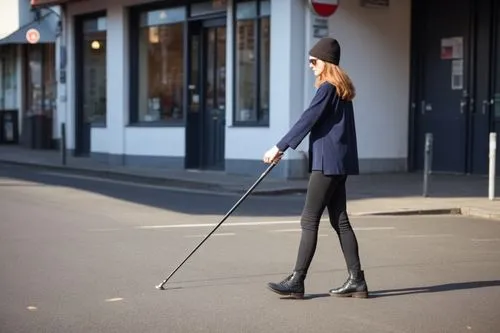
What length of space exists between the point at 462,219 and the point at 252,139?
614cm

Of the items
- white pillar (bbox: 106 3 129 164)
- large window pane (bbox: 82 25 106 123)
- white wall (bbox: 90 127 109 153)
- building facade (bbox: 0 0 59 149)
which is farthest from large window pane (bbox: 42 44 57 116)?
white pillar (bbox: 106 3 129 164)

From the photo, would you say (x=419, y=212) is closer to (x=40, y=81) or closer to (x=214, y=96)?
(x=214, y=96)

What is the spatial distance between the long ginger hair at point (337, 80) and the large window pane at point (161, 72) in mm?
13238

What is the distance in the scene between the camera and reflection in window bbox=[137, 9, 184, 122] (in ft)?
64.8

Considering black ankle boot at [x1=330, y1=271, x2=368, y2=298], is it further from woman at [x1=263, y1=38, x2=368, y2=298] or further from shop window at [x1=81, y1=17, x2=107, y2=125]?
shop window at [x1=81, y1=17, x2=107, y2=125]

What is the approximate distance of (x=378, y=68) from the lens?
1761 centimetres

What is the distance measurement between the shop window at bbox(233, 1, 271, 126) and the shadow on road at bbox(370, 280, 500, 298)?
32.4 feet

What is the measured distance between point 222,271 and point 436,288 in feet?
6.58

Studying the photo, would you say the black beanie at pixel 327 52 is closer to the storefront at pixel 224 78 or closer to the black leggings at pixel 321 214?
the black leggings at pixel 321 214

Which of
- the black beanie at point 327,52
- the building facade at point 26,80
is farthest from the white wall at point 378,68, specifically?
the building facade at point 26,80

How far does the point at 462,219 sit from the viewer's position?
12.0m

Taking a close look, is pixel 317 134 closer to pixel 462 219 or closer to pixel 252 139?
pixel 462 219

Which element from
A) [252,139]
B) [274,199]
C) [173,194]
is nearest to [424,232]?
[274,199]

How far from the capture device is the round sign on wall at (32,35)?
2416 centimetres
